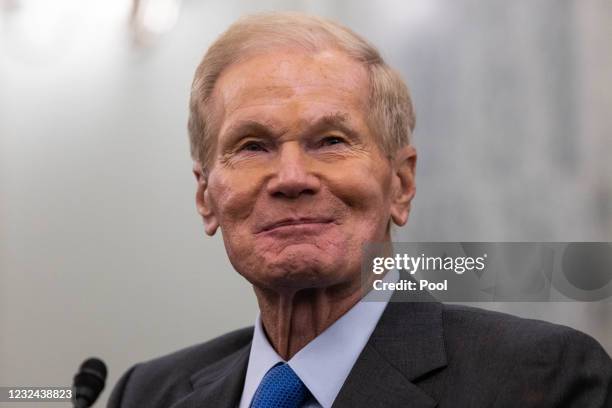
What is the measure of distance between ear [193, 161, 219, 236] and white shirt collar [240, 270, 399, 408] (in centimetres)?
28

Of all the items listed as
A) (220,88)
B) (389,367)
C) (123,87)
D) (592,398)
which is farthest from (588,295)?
(123,87)

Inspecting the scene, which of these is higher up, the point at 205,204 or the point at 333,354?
Result: the point at 205,204

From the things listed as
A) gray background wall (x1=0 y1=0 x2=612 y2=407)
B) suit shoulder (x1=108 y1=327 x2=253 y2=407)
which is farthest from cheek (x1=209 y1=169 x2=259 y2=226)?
gray background wall (x1=0 y1=0 x2=612 y2=407)

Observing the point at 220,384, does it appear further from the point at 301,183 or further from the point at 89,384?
the point at 301,183

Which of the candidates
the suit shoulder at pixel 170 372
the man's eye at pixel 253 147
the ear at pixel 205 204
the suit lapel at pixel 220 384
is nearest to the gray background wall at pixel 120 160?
the suit shoulder at pixel 170 372

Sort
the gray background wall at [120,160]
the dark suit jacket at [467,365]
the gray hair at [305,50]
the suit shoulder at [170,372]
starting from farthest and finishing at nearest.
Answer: the gray background wall at [120,160], the suit shoulder at [170,372], the gray hair at [305,50], the dark suit jacket at [467,365]

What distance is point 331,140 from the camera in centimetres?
171

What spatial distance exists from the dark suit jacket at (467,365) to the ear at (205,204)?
30cm

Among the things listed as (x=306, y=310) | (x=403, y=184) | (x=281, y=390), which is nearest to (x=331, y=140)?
(x=403, y=184)

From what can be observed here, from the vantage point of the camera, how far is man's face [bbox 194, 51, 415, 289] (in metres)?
1.65

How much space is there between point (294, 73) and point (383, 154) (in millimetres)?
230

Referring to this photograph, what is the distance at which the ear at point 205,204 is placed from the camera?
1864 mm

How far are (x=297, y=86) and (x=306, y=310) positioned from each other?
42 cm

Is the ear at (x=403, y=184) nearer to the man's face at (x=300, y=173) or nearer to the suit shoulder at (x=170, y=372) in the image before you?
the man's face at (x=300, y=173)
